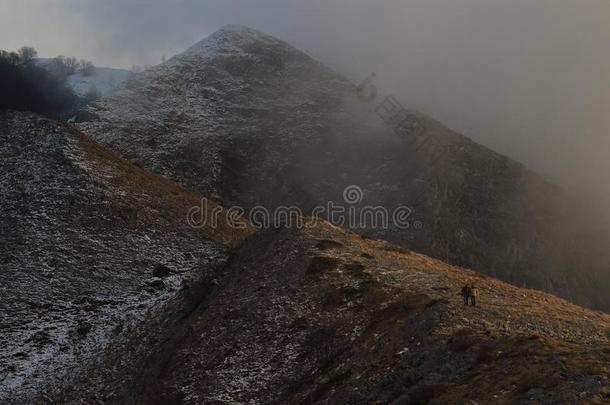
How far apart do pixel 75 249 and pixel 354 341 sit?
29.5 m

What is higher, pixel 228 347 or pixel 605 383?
pixel 605 383

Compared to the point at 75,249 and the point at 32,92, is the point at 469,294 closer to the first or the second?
the point at 75,249

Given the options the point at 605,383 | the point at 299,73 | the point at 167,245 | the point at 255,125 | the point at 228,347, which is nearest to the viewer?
the point at 605,383

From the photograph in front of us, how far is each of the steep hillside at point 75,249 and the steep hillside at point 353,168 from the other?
76.7 feet

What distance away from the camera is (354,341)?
25031mm

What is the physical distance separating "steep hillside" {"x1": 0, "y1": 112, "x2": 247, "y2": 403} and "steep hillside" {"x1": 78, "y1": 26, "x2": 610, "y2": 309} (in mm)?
23381

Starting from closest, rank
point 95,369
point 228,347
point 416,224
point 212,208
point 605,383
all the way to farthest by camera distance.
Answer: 1. point 605,383
2. point 228,347
3. point 95,369
4. point 212,208
5. point 416,224

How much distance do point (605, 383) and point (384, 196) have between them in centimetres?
6808

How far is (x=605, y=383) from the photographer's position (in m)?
14.0

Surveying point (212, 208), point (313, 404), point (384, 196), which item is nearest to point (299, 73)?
point (384, 196)

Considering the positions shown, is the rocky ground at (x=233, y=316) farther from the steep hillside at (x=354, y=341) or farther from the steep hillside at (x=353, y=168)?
the steep hillside at (x=353, y=168)

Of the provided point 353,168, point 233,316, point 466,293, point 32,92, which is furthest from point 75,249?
point 32,92

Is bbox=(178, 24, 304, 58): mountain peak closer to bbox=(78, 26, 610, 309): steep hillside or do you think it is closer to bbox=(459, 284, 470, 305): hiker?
bbox=(78, 26, 610, 309): steep hillside

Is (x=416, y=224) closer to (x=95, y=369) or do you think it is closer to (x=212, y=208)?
(x=212, y=208)
